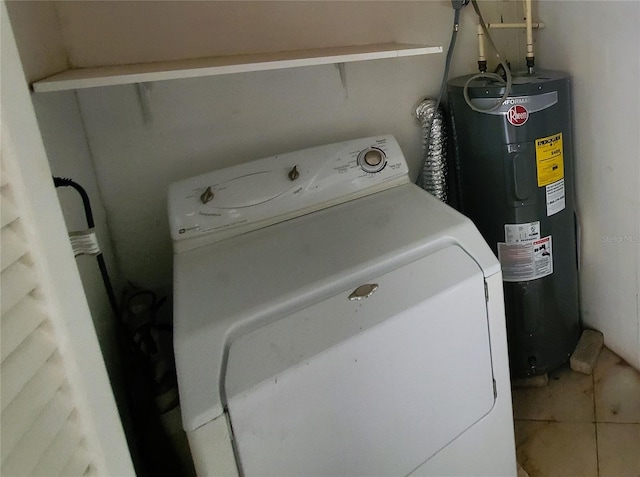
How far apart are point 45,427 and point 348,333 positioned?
1.80 feet

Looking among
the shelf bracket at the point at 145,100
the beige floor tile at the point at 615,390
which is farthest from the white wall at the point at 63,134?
the beige floor tile at the point at 615,390

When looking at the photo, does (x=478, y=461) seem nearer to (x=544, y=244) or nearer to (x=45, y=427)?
(x=544, y=244)

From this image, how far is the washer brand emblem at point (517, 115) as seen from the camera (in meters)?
1.48

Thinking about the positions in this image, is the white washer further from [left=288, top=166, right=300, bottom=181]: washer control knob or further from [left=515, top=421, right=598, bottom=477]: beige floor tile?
[left=515, top=421, right=598, bottom=477]: beige floor tile

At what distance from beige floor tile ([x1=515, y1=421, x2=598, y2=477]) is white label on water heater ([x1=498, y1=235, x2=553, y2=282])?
0.46 metres

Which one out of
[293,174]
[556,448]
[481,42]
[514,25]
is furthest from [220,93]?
[556,448]

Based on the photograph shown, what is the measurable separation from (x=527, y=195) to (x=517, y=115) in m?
0.24

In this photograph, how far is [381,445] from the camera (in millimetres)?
1090

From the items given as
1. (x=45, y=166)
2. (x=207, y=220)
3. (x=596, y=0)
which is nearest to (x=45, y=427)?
(x=45, y=166)

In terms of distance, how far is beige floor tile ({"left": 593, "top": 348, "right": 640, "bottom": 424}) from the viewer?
1661 millimetres

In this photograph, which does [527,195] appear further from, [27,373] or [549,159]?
[27,373]

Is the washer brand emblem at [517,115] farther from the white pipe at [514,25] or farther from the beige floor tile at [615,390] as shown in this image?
the beige floor tile at [615,390]

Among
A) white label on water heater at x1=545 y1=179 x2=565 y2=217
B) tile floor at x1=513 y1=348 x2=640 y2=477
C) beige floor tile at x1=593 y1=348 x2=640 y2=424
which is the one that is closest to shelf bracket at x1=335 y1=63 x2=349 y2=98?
white label on water heater at x1=545 y1=179 x2=565 y2=217

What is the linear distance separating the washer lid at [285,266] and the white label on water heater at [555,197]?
1.33 ft
